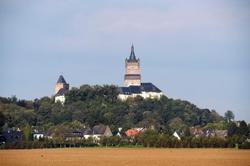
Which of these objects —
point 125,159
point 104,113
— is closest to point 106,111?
point 104,113

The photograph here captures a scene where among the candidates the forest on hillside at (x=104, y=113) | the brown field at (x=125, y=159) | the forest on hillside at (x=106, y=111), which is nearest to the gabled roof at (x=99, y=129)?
the forest on hillside at (x=104, y=113)

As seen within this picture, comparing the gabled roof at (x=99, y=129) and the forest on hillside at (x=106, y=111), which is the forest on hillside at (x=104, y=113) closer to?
the forest on hillside at (x=106, y=111)

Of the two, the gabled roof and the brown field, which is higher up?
the gabled roof

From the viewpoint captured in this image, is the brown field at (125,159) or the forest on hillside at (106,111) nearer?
the brown field at (125,159)

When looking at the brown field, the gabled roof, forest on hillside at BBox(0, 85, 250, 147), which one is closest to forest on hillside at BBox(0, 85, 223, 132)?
forest on hillside at BBox(0, 85, 250, 147)

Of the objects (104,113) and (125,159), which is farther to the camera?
(104,113)

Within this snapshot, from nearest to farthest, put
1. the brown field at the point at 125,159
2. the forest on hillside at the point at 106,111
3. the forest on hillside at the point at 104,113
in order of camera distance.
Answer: the brown field at the point at 125,159 < the forest on hillside at the point at 104,113 < the forest on hillside at the point at 106,111

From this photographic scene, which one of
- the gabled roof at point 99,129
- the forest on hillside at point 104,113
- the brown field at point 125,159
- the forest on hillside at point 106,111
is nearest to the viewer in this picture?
the brown field at point 125,159

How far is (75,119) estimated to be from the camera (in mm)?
169875

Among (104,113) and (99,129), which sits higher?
(104,113)

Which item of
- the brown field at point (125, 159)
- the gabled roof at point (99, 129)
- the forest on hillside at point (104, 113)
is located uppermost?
the forest on hillside at point (104, 113)

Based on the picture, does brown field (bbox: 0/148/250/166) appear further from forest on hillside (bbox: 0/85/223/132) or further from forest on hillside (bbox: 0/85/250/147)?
forest on hillside (bbox: 0/85/223/132)

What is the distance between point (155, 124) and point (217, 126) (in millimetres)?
12498

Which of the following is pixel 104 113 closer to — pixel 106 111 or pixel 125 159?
pixel 106 111
